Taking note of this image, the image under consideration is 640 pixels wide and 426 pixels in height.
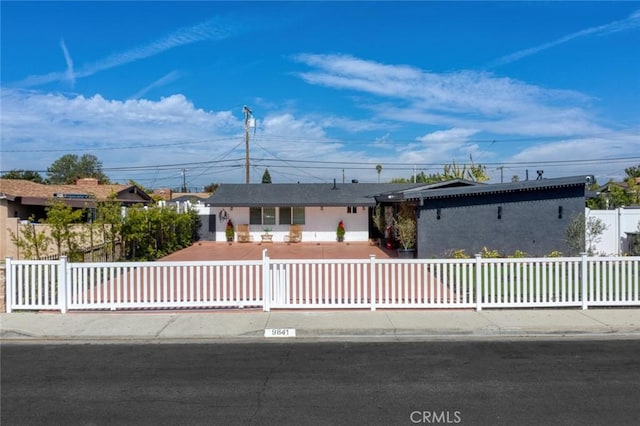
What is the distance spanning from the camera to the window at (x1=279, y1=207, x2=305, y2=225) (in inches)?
1148

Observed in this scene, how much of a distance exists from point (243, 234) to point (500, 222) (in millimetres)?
14782

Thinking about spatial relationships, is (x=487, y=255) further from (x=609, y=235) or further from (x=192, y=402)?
(x=192, y=402)

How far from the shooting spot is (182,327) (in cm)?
872

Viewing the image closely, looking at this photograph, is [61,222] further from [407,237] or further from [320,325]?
[407,237]

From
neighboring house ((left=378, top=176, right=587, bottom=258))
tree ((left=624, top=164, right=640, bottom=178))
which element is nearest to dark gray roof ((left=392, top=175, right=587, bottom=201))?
neighboring house ((left=378, top=176, right=587, bottom=258))

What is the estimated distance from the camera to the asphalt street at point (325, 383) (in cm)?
504

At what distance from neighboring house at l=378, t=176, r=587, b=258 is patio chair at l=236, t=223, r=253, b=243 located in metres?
12.3

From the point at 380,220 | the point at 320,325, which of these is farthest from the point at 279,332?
the point at 380,220

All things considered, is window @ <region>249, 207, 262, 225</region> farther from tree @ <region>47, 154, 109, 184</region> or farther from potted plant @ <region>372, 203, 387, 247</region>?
tree @ <region>47, 154, 109, 184</region>

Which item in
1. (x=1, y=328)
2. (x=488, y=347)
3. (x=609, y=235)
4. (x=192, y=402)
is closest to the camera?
(x=192, y=402)

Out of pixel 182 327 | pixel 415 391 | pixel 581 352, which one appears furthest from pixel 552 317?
pixel 182 327

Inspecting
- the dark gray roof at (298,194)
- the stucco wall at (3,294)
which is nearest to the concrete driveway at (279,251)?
the dark gray roof at (298,194)

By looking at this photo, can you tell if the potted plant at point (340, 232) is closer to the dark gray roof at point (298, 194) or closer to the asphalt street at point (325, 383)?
the dark gray roof at point (298, 194)

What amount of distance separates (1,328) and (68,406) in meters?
4.26
